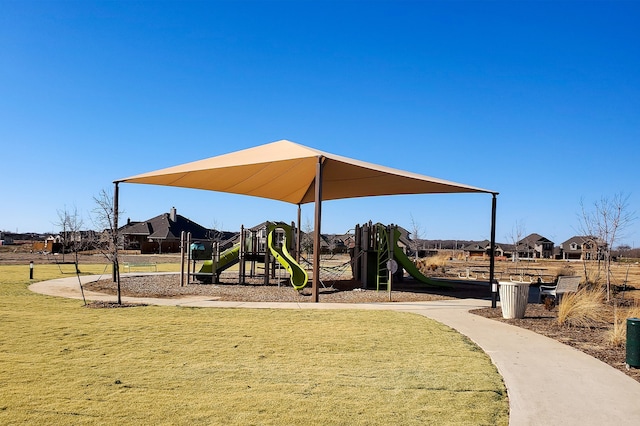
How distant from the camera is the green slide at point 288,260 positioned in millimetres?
17553

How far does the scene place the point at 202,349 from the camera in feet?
26.5

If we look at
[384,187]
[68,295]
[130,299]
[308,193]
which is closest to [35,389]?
[130,299]

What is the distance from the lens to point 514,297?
11.7m

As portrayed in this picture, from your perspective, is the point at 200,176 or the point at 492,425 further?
the point at 200,176

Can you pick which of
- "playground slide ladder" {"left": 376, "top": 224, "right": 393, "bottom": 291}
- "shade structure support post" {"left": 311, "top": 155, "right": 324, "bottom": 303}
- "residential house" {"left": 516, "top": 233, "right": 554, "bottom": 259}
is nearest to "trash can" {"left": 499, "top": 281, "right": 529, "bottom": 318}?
"shade structure support post" {"left": 311, "top": 155, "right": 324, "bottom": 303}

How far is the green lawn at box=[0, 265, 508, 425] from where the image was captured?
516 centimetres

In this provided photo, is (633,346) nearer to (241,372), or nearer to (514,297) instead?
(514,297)

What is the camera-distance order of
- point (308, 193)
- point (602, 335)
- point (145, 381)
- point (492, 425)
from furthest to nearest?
point (308, 193) → point (602, 335) → point (145, 381) → point (492, 425)

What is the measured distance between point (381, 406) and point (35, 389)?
3865mm

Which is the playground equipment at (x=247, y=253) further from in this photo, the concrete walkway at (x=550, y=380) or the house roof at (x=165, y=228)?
the house roof at (x=165, y=228)

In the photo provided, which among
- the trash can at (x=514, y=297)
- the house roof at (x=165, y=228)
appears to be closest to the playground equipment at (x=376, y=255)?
the trash can at (x=514, y=297)

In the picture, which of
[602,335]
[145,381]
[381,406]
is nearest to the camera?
[381,406]

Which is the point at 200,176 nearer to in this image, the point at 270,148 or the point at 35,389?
the point at 270,148

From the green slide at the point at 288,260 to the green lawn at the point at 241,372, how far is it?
625 cm
